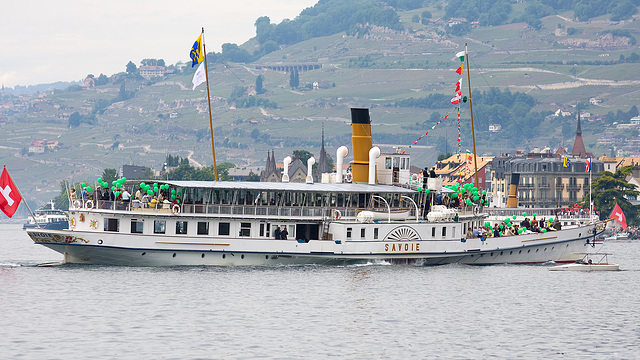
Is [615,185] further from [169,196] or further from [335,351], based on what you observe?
[335,351]

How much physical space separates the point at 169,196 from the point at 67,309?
50.0ft

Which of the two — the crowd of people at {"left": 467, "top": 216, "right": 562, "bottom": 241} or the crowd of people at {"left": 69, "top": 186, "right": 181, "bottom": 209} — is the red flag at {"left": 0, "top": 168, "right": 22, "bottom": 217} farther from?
the crowd of people at {"left": 467, "top": 216, "right": 562, "bottom": 241}

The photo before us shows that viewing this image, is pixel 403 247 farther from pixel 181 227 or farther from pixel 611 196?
pixel 611 196

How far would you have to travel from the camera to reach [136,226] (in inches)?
2261

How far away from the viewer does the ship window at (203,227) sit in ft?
192

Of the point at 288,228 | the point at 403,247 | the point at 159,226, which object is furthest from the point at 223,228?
the point at 403,247

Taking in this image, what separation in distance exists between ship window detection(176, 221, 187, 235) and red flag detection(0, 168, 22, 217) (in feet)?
29.9

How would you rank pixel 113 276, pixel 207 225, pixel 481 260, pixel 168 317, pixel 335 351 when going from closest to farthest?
1. pixel 335 351
2. pixel 168 317
3. pixel 113 276
4. pixel 207 225
5. pixel 481 260

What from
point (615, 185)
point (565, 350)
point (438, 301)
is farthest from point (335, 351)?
point (615, 185)

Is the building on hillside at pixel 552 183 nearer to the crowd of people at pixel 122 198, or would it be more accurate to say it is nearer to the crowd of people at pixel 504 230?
the crowd of people at pixel 504 230

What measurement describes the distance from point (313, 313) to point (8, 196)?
2285 centimetres

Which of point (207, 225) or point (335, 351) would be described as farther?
point (207, 225)

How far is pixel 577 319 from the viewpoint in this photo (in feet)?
148

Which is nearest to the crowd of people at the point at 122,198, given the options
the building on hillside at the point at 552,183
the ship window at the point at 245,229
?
the ship window at the point at 245,229
